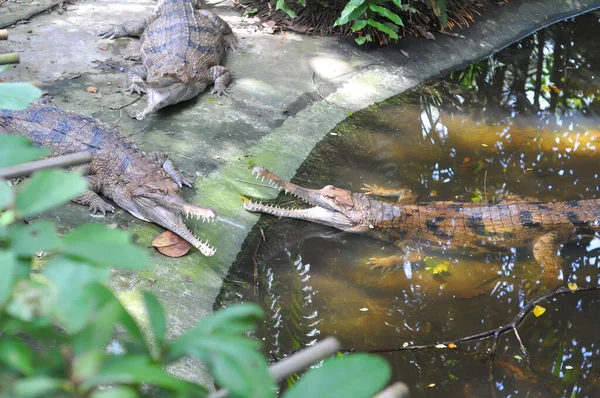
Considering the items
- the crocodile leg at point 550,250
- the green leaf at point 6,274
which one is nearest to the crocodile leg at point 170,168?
the crocodile leg at point 550,250

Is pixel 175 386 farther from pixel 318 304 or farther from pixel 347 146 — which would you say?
pixel 347 146

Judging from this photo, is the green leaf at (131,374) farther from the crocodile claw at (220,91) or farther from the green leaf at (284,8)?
the green leaf at (284,8)

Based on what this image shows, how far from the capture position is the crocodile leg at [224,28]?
7.30 meters

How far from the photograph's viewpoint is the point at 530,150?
605 centimetres

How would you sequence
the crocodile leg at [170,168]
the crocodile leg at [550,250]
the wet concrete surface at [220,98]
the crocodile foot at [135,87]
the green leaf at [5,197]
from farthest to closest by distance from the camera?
the crocodile foot at [135,87], the crocodile leg at [170,168], the crocodile leg at [550,250], the wet concrete surface at [220,98], the green leaf at [5,197]

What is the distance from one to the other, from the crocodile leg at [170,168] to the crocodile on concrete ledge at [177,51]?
0.78 m

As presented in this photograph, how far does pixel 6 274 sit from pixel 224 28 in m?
7.00

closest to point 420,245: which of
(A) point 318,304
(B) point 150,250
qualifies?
(A) point 318,304

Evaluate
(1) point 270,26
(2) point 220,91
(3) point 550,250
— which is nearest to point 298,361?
(3) point 550,250

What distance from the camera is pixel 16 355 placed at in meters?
0.72

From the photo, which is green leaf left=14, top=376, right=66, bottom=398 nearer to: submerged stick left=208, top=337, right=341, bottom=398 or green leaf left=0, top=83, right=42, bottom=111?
submerged stick left=208, top=337, right=341, bottom=398

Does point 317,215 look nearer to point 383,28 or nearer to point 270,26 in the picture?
point 383,28

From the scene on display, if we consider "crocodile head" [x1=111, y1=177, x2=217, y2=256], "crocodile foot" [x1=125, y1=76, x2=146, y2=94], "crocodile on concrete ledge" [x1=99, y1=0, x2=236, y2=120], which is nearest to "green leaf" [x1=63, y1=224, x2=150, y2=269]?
"crocodile head" [x1=111, y1=177, x2=217, y2=256]

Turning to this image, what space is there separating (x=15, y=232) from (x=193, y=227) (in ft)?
12.8
